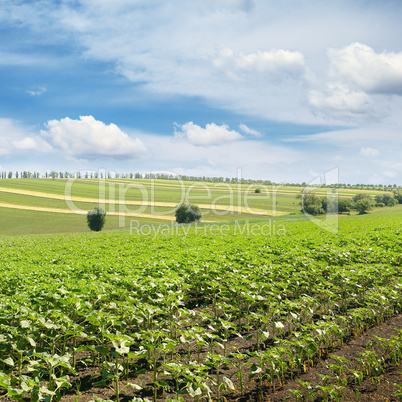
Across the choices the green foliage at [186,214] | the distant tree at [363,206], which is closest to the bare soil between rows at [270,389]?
the green foliage at [186,214]

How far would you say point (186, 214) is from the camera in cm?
7862

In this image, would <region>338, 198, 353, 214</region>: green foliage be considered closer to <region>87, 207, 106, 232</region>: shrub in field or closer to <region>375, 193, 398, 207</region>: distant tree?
<region>375, 193, 398, 207</region>: distant tree

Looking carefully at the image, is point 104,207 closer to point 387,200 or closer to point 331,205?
point 331,205

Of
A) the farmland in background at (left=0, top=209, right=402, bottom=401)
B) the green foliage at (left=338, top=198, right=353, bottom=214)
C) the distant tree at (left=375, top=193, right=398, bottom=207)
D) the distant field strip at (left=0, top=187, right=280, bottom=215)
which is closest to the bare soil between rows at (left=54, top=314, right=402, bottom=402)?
the farmland in background at (left=0, top=209, right=402, bottom=401)

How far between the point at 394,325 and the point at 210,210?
8940cm

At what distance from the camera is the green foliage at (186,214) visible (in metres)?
78.6

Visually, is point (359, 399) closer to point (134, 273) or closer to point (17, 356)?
point (17, 356)

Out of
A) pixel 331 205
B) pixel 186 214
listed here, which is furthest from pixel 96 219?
pixel 331 205

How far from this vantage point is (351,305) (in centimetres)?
1015

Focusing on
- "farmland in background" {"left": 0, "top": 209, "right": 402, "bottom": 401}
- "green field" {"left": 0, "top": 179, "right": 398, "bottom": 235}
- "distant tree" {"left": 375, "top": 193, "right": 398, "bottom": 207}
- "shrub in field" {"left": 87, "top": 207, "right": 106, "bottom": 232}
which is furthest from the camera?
"distant tree" {"left": 375, "top": 193, "right": 398, "bottom": 207}

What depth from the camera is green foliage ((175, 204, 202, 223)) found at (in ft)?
258

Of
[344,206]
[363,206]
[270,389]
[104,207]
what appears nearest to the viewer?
[270,389]

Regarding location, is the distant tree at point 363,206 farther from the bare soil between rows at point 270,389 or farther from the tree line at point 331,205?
the bare soil between rows at point 270,389

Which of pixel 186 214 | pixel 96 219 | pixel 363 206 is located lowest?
pixel 96 219
